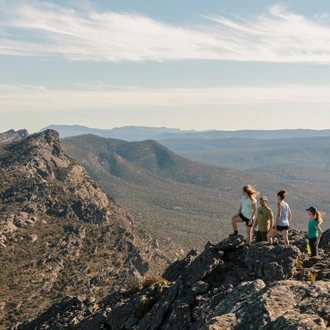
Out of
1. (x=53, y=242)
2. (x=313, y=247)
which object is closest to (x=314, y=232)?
(x=313, y=247)

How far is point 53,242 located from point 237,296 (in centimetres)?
6312

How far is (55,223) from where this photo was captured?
7850cm

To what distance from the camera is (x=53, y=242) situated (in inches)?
2753

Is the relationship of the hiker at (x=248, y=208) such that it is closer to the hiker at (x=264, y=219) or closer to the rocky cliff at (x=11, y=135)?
the hiker at (x=264, y=219)

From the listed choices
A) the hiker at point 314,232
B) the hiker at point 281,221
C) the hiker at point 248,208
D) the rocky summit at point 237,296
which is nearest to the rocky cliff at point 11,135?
the rocky summit at point 237,296

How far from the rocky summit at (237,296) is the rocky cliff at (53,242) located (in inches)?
942

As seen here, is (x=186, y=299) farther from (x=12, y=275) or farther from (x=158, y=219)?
(x=158, y=219)

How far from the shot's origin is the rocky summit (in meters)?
10.1

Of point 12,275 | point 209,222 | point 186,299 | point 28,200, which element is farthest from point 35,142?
point 186,299

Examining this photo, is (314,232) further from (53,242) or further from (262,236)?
(53,242)

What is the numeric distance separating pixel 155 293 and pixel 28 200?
67279 millimetres

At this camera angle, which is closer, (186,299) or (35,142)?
(186,299)

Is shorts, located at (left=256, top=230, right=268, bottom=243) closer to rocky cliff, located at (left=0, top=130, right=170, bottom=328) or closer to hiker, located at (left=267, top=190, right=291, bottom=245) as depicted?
hiker, located at (left=267, top=190, right=291, bottom=245)

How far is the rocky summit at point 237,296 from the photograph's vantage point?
33.2 ft
